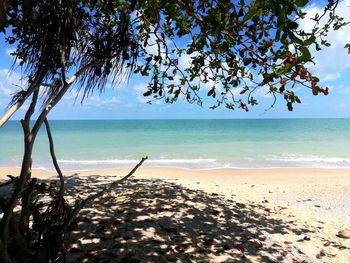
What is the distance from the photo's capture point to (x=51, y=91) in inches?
134

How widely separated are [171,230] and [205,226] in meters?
0.62

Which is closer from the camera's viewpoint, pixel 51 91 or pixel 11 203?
pixel 11 203

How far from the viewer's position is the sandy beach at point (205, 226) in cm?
420

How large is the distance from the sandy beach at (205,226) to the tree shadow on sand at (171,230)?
1cm

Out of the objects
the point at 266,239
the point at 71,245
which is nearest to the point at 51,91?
the point at 71,245

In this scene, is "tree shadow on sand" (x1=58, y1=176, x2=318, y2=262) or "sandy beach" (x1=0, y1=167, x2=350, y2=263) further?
"sandy beach" (x1=0, y1=167, x2=350, y2=263)

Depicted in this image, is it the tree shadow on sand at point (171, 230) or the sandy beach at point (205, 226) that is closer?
the tree shadow on sand at point (171, 230)

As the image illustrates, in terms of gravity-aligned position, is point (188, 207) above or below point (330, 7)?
below

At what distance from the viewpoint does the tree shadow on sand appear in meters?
4.09

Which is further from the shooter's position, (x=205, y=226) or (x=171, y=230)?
(x=205, y=226)

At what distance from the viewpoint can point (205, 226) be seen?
5199 mm

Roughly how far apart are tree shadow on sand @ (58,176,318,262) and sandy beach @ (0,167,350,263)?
1 centimetres

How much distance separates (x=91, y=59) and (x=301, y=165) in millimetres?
14697

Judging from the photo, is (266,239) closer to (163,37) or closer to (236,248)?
(236,248)
